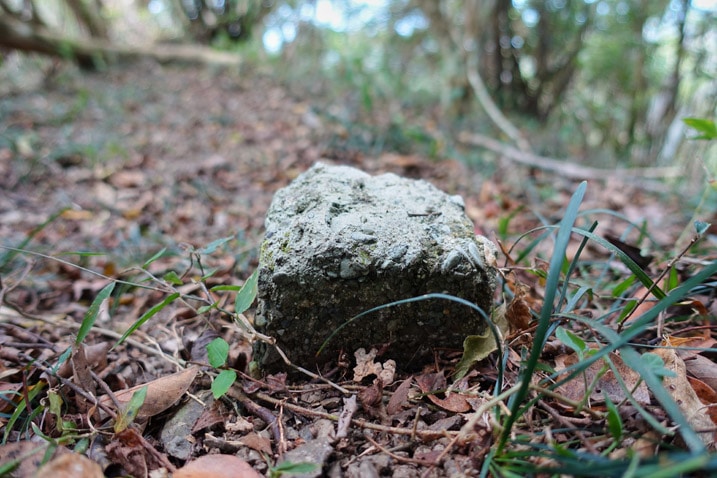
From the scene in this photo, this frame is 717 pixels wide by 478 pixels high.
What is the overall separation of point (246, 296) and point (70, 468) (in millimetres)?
473

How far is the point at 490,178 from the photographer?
10.0 ft

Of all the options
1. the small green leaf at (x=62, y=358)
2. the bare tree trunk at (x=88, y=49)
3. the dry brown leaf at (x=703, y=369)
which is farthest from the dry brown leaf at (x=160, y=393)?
the bare tree trunk at (x=88, y=49)

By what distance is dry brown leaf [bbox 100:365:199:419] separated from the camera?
3.78 feet

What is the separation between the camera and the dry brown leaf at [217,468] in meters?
0.94

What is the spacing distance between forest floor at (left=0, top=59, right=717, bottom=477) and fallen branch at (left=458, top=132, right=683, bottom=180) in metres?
0.07

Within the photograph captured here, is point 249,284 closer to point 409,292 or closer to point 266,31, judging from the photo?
point 409,292

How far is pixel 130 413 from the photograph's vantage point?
3.45 ft

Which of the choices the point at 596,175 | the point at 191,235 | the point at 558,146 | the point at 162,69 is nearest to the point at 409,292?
the point at 191,235

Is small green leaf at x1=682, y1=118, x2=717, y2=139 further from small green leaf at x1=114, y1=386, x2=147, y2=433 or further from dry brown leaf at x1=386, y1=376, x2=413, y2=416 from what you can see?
small green leaf at x1=114, y1=386, x2=147, y2=433

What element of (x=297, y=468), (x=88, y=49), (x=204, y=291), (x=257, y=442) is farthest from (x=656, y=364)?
(x=88, y=49)

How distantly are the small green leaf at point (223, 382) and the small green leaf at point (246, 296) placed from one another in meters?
0.15

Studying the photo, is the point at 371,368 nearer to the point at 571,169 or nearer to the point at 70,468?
the point at 70,468

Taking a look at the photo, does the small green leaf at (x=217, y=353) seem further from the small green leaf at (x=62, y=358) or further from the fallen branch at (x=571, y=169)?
the fallen branch at (x=571, y=169)

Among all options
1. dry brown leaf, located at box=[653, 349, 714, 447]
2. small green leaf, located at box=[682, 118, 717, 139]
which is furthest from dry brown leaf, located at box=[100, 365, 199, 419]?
small green leaf, located at box=[682, 118, 717, 139]
